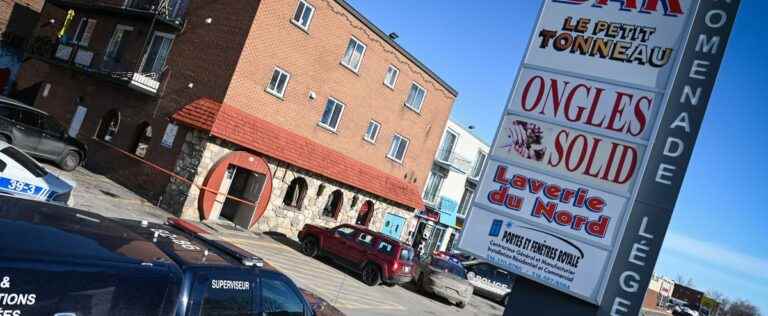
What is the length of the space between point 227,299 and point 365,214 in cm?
2045

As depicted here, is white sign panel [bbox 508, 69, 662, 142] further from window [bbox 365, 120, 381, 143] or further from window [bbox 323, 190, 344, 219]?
window [bbox 365, 120, 381, 143]

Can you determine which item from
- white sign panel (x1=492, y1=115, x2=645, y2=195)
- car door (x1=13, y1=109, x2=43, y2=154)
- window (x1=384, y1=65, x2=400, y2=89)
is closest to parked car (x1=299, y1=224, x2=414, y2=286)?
window (x1=384, y1=65, x2=400, y2=89)

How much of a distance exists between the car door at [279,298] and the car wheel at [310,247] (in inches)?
504

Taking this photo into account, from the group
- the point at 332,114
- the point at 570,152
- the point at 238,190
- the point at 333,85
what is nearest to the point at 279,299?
the point at 570,152

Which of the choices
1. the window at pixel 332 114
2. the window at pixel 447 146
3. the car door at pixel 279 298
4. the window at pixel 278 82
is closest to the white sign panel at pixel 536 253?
the car door at pixel 279 298

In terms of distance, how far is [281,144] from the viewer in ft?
63.4

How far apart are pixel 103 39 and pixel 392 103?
13.5 m

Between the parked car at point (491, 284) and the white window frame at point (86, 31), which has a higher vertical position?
the white window frame at point (86, 31)

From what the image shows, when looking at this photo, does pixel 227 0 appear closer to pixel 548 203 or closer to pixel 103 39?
pixel 103 39

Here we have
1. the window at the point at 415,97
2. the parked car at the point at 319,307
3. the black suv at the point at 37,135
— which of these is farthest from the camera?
the window at the point at 415,97

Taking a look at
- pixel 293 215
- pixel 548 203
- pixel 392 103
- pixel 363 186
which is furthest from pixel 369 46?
pixel 548 203

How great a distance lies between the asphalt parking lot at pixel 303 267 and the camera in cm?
1320

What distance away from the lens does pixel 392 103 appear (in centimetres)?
2495

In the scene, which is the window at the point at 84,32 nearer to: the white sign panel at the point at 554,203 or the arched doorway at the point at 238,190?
the arched doorway at the point at 238,190
